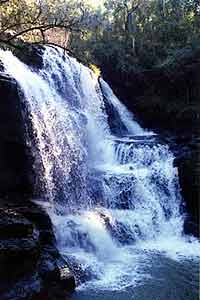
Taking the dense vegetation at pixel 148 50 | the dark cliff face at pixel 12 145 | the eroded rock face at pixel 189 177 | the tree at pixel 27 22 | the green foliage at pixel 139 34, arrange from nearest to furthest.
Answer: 1. the tree at pixel 27 22
2. the dark cliff face at pixel 12 145
3. the eroded rock face at pixel 189 177
4. the dense vegetation at pixel 148 50
5. the green foliage at pixel 139 34

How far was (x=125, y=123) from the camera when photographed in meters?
21.1

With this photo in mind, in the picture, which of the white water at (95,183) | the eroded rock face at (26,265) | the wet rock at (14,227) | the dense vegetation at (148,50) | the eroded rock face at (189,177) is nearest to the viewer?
the eroded rock face at (26,265)

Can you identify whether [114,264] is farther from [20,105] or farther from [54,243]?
[20,105]

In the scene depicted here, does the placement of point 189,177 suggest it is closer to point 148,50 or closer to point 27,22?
point 27,22

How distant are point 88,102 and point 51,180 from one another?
6550 mm

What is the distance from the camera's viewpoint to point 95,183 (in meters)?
15.0

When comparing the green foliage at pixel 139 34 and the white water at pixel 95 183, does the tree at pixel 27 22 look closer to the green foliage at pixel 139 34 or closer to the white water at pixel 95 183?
the white water at pixel 95 183

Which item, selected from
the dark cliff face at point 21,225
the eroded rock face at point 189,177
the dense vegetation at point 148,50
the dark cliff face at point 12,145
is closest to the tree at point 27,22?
the dark cliff face at point 12,145

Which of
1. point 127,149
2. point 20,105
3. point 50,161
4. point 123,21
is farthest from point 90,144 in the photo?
point 123,21

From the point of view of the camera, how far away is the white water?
11602mm

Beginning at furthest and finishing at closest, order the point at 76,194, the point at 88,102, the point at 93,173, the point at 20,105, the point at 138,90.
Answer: the point at 138,90
the point at 88,102
the point at 93,173
the point at 76,194
the point at 20,105

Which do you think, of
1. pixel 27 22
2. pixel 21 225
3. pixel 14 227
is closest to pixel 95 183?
pixel 21 225

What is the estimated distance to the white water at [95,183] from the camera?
457 inches

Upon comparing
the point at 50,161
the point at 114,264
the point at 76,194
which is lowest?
the point at 114,264
